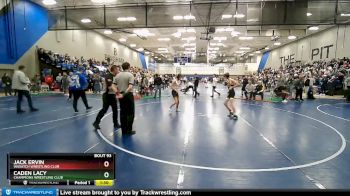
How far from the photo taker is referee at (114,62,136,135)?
6.54 meters

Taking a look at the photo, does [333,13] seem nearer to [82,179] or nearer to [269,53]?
[82,179]

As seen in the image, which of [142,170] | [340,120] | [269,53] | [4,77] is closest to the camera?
[142,170]

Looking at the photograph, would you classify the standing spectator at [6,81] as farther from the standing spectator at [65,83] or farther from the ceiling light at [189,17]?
the ceiling light at [189,17]

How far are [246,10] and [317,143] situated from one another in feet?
39.4

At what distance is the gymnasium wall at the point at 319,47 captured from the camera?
23453mm

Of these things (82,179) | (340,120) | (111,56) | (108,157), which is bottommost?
(340,120)

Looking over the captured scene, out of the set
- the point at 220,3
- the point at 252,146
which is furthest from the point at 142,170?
the point at 220,3

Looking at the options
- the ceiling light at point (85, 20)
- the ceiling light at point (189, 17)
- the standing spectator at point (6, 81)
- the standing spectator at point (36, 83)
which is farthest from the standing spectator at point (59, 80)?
the ceiling light at point (189, 17)

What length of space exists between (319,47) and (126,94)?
27800 millimetres

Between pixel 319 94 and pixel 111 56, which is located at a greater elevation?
pixel 111 56

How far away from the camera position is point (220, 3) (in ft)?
53.1
